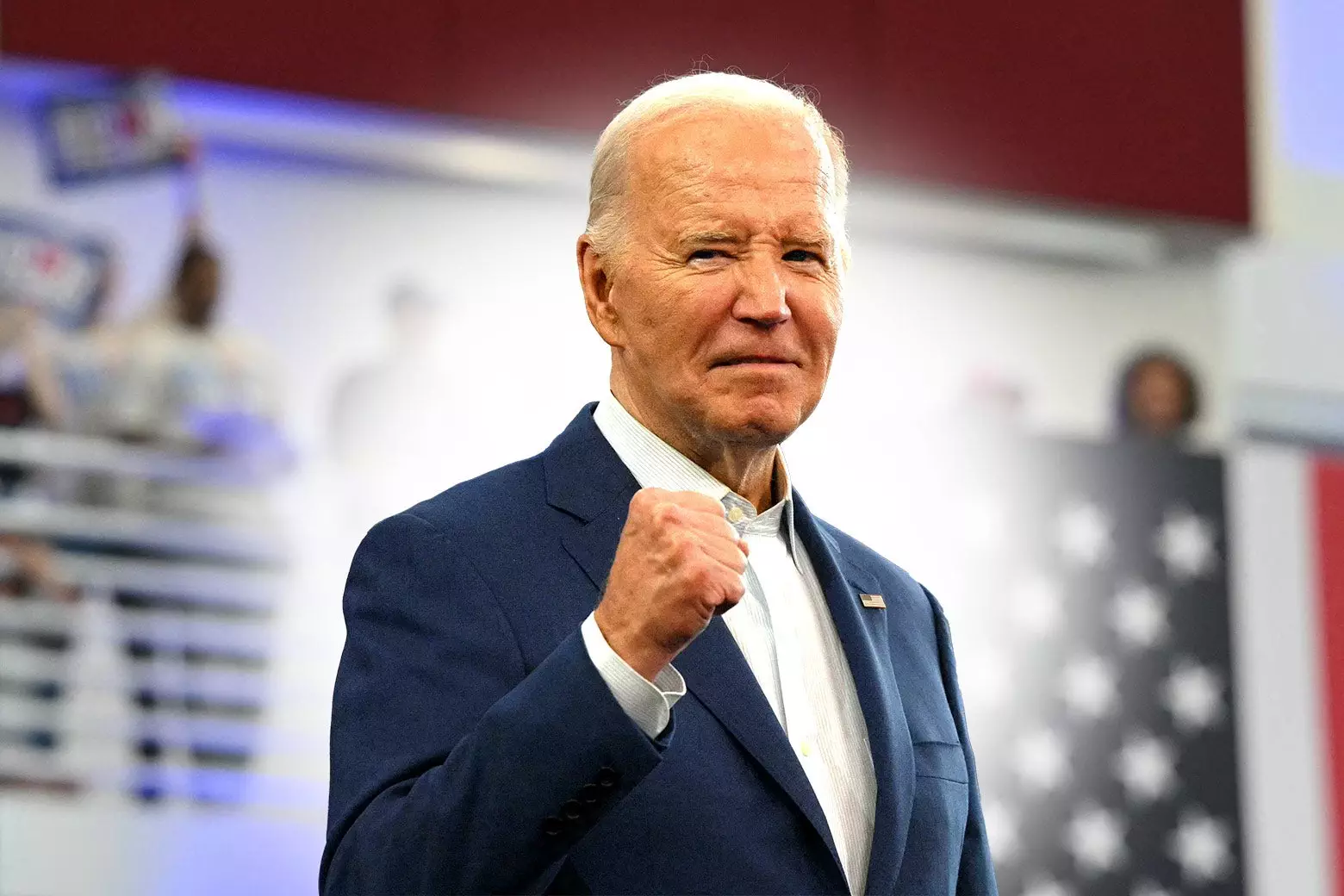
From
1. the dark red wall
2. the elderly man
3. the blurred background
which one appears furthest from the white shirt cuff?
the dark red wall

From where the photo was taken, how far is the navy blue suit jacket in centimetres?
130

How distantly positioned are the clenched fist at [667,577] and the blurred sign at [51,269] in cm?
455

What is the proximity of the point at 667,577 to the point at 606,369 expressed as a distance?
5.08 metres

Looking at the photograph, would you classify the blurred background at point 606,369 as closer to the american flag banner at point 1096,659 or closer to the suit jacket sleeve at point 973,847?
the american flag banner at point 1096,659

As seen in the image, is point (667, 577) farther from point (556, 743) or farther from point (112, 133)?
point (112, 133)

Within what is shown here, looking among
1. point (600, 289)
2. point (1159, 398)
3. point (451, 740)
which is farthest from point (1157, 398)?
point (451, 740)

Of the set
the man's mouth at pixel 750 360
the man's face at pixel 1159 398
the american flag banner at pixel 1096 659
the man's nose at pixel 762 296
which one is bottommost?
the man's mouth at pixel 750 360

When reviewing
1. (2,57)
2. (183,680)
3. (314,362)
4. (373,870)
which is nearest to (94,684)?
(183,680)

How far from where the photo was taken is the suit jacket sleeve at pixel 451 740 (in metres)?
1.30

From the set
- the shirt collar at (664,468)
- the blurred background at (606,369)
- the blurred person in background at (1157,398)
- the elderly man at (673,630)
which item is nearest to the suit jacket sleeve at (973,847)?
the elderly man at (673,630)

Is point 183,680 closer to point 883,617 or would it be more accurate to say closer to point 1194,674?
point 1194,674

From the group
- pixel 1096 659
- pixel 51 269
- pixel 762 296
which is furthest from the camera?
pixel 1096 659

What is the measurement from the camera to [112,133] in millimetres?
5570

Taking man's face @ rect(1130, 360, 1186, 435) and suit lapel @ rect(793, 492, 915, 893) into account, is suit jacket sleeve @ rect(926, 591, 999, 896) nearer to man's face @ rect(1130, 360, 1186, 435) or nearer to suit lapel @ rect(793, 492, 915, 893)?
suit lapel @ rect(793, 492, 915, 893)
